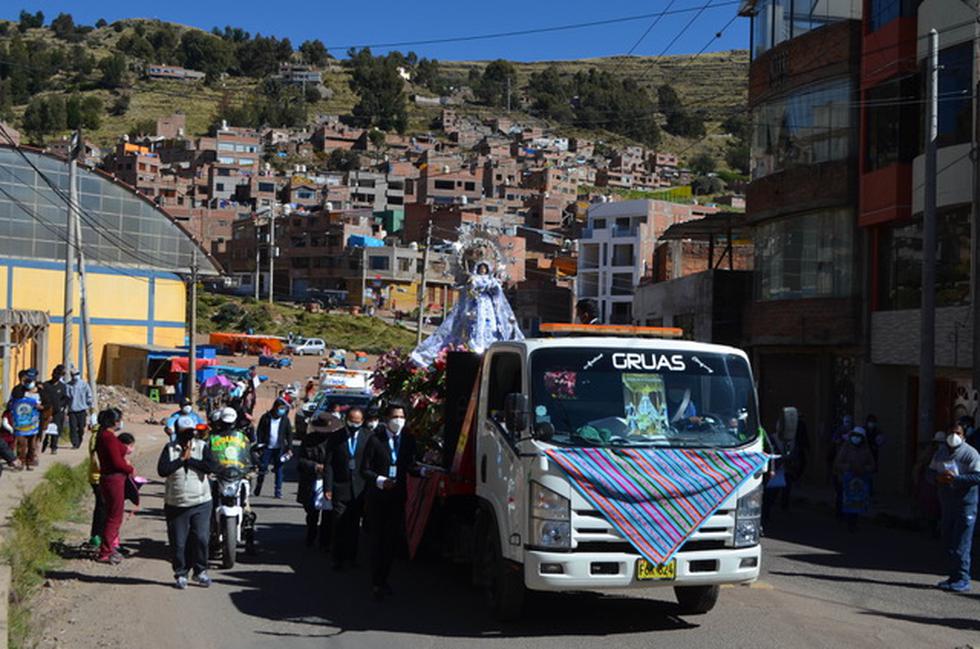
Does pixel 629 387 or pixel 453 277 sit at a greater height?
pixel 453 277

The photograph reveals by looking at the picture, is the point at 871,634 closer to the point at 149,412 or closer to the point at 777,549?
the point at 777,549

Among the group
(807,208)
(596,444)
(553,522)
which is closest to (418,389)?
(596,444)

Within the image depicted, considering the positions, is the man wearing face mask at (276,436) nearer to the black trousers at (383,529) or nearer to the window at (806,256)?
the black trousers at (383,529)

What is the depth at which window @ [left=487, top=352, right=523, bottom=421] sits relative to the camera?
10.6 meters

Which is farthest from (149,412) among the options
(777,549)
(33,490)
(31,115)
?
(31,115)

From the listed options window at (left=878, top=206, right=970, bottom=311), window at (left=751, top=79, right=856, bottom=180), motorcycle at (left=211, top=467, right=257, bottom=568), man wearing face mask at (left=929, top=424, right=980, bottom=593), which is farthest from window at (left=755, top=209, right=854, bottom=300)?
motorcycle at (left=211, top=467, right=257, bottom=568)

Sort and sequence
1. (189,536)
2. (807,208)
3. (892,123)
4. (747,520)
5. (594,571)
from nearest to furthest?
(594,571)
(747,520)
(189,536)
(892,123)
(807,208)

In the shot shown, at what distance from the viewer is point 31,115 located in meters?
187

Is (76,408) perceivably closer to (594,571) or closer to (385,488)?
(385,488)

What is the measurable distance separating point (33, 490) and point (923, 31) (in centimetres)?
1914

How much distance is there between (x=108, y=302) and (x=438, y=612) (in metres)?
52.2

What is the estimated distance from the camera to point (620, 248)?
324 feet

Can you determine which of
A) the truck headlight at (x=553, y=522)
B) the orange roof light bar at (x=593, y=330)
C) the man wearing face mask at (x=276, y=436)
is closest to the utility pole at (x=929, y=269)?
the man wearing face mask at (x=276, y=436)

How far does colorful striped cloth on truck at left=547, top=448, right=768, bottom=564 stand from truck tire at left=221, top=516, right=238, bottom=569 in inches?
196
